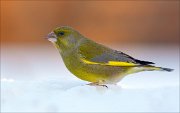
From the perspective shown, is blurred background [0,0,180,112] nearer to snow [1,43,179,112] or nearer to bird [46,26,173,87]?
bird [46,26,173,87]

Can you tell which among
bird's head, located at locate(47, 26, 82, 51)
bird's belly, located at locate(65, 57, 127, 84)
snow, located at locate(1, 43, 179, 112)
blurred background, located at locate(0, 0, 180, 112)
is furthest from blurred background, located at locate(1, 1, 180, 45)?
snow, located at locate(1, 43, 179, 112)

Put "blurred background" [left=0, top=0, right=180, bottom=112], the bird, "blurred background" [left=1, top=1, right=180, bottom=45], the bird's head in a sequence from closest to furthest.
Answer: the bird < the bird's head < "blurred background" [left=0, top=0, right=180, bottom=112] < "blurred background" [left=1, top=1, right=180, bottom=45]

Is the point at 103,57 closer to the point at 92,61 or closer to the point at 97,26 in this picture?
the point at 92,61

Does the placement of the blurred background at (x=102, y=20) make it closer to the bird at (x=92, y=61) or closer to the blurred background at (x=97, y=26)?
the blurred background at (x=97, y=26)

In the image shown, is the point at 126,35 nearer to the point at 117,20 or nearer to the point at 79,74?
the point at 117,20

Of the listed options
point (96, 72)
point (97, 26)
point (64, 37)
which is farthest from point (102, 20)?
point (96, 72)

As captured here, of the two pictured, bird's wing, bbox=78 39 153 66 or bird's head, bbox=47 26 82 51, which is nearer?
bird's wing, bbox=78 39 153 66

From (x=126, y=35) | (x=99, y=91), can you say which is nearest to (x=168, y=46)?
(x=126, y=35)

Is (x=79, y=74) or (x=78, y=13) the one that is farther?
(x=78, y=13)
